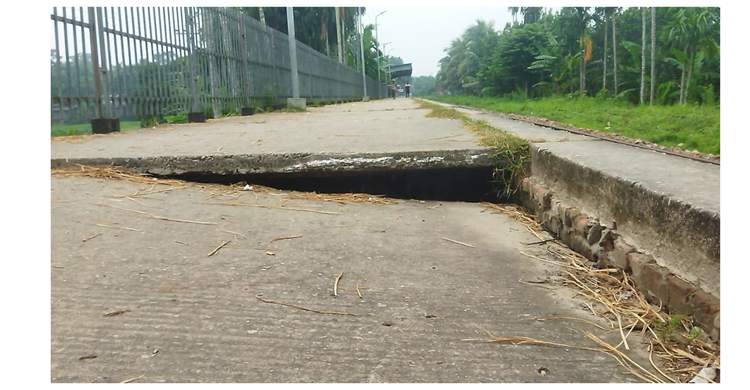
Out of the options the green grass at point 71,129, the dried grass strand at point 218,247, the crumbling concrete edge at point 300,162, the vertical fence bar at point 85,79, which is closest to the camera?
the dried grass strand at point 218,247

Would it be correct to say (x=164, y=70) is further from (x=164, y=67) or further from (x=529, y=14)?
(x=529, y=14)

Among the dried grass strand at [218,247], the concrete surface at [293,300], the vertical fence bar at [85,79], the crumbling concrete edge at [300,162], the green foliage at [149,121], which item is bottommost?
the concrete surface at [293,300]

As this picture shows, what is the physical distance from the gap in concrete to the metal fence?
320cm

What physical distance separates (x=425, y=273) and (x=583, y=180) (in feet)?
→ 2.94

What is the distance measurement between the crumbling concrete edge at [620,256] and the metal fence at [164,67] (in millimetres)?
4900

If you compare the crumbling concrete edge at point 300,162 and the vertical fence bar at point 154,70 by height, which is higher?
the vertical fence bar at point 154,70

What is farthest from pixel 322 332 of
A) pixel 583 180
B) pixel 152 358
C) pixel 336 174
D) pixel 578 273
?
pixel 336 174

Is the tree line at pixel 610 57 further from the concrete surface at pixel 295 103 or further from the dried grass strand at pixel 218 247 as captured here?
the dried grass strand at pixel 218 247

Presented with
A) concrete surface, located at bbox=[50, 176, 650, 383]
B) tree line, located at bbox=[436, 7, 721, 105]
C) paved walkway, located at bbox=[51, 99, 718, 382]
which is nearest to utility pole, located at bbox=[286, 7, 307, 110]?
paved walkway, located at bbox=[51, 99, 718, 382]

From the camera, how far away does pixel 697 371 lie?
4.07 feet

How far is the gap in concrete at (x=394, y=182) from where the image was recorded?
3166 mm

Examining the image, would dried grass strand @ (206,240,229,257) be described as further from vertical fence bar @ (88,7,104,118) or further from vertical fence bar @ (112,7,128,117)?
vertical fence bar @ (112,7,128,117)

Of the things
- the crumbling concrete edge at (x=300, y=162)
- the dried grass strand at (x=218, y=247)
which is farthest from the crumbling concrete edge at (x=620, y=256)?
the dried grass strand at (x=218, y=247)

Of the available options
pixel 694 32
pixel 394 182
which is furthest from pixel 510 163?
pixel 694 32
